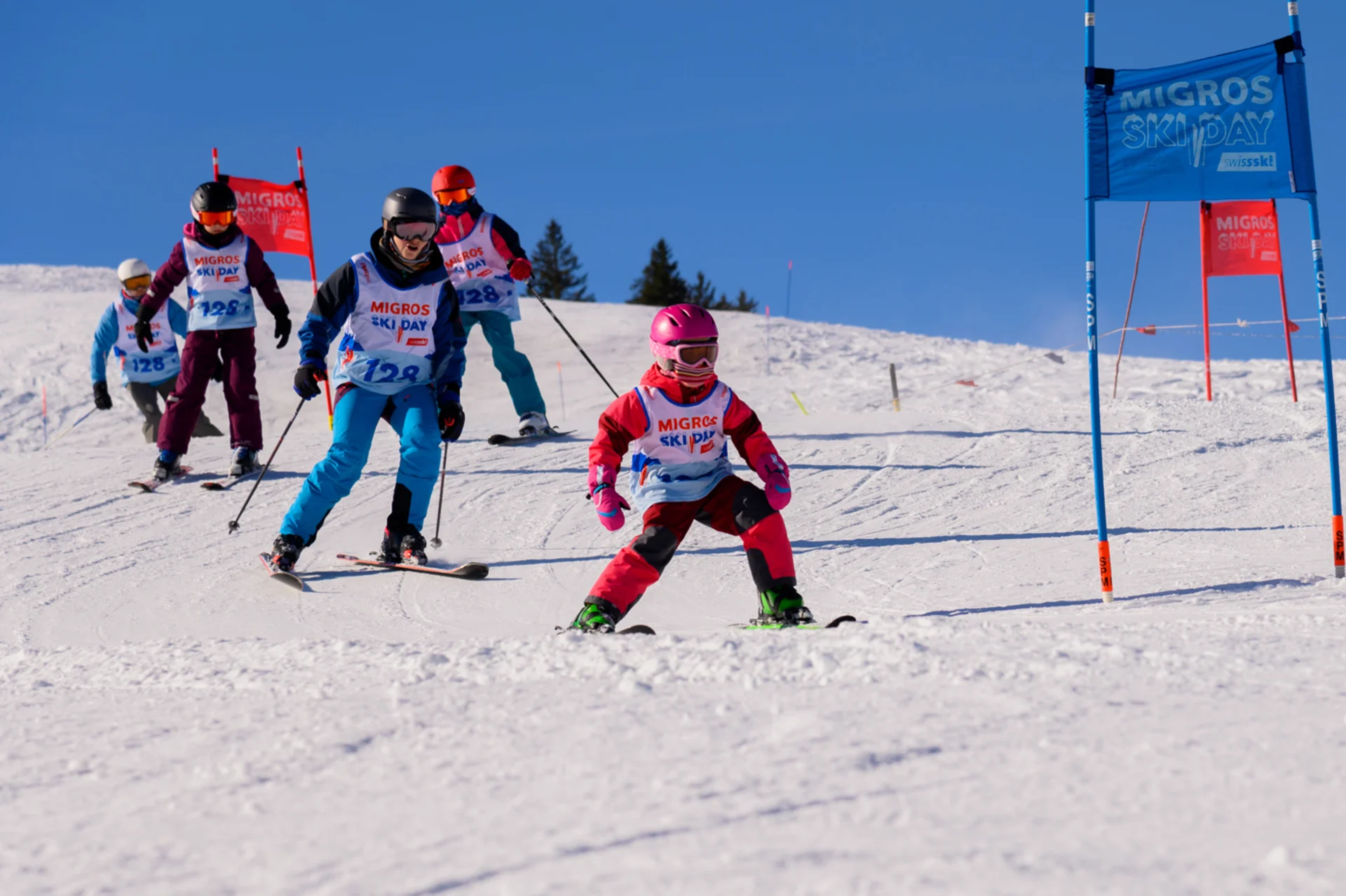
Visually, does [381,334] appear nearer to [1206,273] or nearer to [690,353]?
[690,353]

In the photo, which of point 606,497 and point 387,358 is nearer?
point 606,497

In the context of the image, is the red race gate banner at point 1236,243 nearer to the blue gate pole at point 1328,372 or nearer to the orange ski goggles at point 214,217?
the blue gate pole at point 1328,372

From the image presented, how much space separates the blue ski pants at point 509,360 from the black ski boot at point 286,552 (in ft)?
11.3

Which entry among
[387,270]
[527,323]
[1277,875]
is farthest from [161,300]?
[527,323]

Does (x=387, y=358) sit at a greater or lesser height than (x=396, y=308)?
lesser

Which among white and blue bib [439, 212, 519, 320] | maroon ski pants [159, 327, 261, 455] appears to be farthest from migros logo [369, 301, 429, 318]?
maroon ski pants [159, 327, 261, 455]

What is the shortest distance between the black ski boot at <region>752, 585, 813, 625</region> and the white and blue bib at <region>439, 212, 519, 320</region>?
517 centimetres

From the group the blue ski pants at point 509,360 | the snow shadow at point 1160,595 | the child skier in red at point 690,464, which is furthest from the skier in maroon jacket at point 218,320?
the snow shadow at point 1160,595

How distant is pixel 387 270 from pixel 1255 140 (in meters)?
4.33

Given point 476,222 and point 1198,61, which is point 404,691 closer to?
point 1198,61

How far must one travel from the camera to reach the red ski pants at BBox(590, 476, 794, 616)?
4.51 meters

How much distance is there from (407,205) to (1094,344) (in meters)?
3.40

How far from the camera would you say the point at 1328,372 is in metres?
5.59

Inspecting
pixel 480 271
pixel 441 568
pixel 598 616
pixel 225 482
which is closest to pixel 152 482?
pixel 225 482
